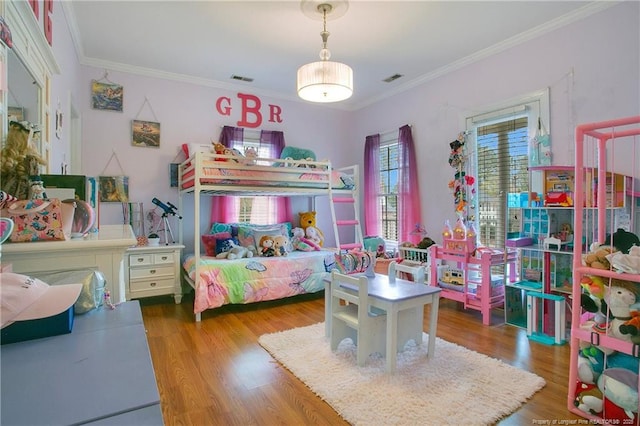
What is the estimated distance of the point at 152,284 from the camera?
141 inches

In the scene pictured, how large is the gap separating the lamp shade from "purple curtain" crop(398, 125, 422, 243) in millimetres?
1903

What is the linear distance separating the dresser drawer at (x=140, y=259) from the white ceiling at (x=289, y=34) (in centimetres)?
209

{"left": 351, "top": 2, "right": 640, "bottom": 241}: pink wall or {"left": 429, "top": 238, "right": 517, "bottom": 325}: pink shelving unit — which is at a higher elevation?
{"left": 351, "top": 2, "right": 640, "bottom": 241}: pink wall

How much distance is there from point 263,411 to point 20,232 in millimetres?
1361

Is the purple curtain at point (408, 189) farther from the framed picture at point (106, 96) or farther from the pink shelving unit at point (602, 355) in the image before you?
the framed picture at point (106, 96)

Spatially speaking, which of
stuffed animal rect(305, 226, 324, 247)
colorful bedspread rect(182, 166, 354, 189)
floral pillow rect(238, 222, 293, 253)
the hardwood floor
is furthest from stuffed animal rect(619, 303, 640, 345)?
stuffed animal rect(305, 226, 324, 247)

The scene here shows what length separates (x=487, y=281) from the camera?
309cm

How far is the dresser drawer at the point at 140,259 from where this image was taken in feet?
11.5

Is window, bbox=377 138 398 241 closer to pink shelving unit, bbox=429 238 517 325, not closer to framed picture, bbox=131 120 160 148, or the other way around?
pink shelving unit, bbox=429 238 517 325

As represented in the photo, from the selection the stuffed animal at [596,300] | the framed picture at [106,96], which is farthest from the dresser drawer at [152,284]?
the stuffed animal at [596,300]

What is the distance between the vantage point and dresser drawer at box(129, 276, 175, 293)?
350cm

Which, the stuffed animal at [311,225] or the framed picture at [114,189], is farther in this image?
the stuffed animal at [311,225]

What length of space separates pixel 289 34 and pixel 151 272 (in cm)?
273

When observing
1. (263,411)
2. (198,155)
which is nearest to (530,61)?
(198,155)
